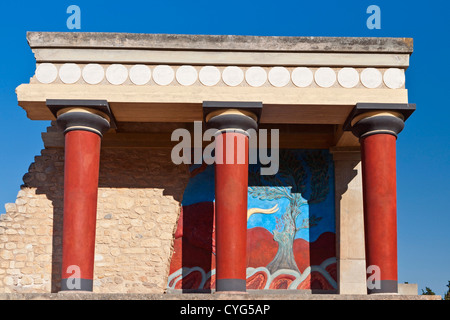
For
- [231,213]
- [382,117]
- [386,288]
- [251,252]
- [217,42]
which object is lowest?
[386,288]

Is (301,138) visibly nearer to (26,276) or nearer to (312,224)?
(312,224)

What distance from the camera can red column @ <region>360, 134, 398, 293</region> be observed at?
38.4 feet

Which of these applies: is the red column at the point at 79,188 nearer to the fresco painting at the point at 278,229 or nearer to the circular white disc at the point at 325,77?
the fresco painting at the point at 278,229

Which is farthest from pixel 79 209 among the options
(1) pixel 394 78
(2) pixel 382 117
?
(1) pixel 394 78

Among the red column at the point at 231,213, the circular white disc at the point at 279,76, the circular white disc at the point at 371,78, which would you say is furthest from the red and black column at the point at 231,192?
the circular white disc at the point at 371,78

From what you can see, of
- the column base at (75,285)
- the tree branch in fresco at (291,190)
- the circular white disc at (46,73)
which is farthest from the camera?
the tree branch in fresco at (291,190)

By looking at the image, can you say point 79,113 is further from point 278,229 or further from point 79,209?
point 278,229

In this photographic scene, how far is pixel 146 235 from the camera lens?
1435 cm

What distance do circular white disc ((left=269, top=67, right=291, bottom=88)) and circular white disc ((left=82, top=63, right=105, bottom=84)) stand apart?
10.5ft

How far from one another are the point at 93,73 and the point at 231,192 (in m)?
3.50

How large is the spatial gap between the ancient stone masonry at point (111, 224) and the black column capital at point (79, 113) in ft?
8.02

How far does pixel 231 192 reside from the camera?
468 inches

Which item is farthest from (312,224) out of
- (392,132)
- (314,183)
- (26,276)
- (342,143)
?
(26,276)

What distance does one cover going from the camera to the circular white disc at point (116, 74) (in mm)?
12562
